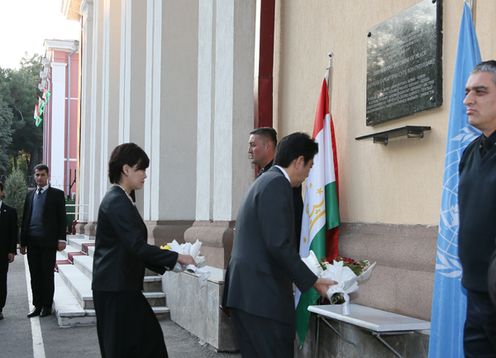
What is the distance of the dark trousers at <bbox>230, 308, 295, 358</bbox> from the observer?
3520mm

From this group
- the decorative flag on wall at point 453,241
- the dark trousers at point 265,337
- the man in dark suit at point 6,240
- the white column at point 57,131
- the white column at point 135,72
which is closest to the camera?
the decorative flag on wall at point 453,241

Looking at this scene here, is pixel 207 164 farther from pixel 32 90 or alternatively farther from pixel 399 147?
pixel 32 90

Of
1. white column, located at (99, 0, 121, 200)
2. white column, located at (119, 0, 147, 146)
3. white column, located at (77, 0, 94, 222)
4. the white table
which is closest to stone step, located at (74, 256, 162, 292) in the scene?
white column, located at (119, 0, 147, 146)

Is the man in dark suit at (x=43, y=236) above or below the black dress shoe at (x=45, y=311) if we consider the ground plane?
above

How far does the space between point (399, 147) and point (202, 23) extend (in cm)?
425

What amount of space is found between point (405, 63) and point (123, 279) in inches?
90.5

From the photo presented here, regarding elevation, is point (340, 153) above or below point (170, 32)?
below

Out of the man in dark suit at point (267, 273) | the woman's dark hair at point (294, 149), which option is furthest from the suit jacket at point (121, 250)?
the woman's dark hair at point (294, 149)

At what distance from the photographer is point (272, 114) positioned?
698cm

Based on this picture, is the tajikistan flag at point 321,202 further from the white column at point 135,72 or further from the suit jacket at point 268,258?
the white column at point 135,72

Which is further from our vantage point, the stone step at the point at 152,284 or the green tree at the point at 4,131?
the green tree at the point at 4,131

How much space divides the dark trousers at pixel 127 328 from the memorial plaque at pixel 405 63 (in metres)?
2.14

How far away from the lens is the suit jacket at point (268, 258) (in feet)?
11.4

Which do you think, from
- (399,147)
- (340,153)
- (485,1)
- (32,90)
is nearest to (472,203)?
(485,1)
